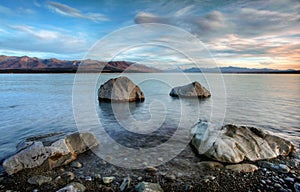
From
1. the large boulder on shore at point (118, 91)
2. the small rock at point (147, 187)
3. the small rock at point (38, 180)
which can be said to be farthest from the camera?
the large boulder on shore at point (118, 91)

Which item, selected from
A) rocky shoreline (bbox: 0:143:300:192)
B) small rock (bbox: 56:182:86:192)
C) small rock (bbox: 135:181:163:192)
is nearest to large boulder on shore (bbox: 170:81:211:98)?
rocky shoreline (bbox: 0:143:300:192)

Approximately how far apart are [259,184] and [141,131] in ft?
22.9

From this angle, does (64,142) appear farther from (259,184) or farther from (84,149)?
(259,184)

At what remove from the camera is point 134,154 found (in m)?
8.52

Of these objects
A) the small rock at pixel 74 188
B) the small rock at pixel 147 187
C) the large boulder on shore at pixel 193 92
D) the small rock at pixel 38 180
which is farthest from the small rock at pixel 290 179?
the large boulder on shore at pixel 193 92

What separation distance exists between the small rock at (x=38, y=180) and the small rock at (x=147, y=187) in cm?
276

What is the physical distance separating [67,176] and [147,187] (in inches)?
106

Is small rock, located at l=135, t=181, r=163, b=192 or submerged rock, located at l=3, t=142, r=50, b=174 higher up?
submerged rock, located at l=3, t=142, r=50, b=174

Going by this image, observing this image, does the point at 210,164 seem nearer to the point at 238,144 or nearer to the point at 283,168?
the point at 238,144

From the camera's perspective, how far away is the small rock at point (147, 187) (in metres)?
→ 5.63

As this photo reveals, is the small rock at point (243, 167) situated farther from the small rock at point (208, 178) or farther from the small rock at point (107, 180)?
the small rock at point (107, 180)

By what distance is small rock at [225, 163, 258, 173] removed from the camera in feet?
22.6

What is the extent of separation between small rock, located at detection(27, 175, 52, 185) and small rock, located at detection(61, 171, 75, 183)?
0.39 meters

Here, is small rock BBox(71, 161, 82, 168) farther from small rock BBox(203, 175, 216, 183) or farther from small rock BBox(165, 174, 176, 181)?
small rock BBox(203, 175, 216, 183)
